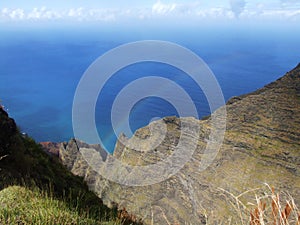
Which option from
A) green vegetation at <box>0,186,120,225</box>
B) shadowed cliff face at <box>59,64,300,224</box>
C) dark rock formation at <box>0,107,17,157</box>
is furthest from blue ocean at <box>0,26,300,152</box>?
green vegetation at <box>0,186,120,225</box>

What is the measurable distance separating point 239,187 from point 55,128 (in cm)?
5418

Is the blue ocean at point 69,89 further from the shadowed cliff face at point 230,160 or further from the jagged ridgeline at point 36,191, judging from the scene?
the jagged ridgeline at point 36,191

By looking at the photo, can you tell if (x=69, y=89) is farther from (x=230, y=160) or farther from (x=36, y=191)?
(x=36, y=191)

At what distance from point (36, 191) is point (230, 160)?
4677cm

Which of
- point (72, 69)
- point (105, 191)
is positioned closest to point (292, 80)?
point (105, 191)

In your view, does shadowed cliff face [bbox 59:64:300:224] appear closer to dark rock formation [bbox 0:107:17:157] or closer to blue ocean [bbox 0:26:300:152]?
blue ocean [bbox 0:26:300:152]

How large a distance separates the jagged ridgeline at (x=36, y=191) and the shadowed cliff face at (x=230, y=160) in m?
34.0

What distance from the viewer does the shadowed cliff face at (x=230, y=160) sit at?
143 ft

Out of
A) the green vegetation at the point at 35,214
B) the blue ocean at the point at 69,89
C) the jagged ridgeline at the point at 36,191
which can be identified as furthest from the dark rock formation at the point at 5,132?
the blue ocean at the point at 69,89

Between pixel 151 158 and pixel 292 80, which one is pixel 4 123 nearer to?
pixel 151 158

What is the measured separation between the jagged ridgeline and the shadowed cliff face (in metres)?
34.0

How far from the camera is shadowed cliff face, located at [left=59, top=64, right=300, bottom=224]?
4359 centimetres

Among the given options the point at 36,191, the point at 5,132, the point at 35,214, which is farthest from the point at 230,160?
the point at 35,214

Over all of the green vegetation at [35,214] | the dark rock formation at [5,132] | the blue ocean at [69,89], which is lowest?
the green vegetation at [35,214]
